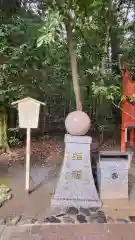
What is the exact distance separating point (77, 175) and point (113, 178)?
555 mm

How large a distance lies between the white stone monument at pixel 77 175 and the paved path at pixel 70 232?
549 millimetres

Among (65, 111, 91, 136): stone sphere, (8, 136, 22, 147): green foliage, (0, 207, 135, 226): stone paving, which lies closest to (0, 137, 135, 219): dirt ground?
(0, 207, 135, 226): stone paving

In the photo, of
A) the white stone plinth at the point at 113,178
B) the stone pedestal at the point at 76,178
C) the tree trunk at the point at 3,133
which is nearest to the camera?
the stone pedestal at the point at 76,178

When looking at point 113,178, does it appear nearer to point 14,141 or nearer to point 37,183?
point 37,183

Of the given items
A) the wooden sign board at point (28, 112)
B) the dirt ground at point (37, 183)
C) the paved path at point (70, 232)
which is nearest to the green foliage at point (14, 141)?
the dirt ground at point (37, 183)

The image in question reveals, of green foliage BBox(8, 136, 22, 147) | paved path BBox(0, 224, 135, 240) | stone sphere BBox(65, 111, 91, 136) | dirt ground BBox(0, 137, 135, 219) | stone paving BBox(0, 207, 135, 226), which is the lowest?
paved path BBox(0, 224, 135, 240)

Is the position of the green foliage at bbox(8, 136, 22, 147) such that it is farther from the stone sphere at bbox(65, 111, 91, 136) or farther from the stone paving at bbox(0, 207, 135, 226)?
the stone paving at bbox(0, 207, 135, 226)

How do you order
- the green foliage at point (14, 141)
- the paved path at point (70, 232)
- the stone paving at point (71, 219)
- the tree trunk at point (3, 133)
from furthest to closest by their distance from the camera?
the green foliage at point (14, 141)
the tree trunk at point (3, 133)
the stone paving at point (71, 219)
the paved path at point (70, 232)

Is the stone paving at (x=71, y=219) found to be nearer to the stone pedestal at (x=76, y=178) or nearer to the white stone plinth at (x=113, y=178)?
the stone pedestal at (x=76, y=178)

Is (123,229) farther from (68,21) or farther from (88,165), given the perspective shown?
(68,21)

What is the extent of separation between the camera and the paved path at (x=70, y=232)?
8.45 feet

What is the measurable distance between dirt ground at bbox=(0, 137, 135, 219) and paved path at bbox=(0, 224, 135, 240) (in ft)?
1.04

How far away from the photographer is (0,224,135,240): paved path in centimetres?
258

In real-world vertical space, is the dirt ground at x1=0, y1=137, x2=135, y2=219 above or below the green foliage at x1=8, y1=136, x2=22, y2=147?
below
